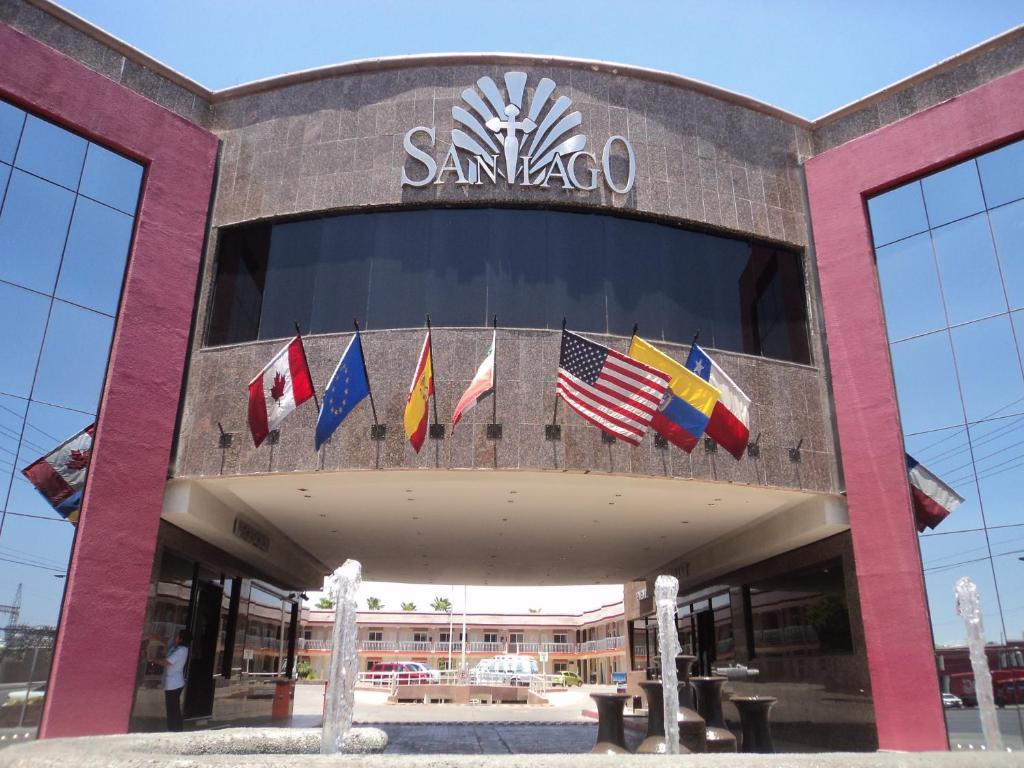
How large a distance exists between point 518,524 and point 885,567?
7692 mm

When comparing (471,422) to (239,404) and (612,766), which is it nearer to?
(239,404)

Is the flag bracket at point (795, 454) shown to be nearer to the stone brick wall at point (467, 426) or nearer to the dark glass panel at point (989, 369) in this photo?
the stone brick wall at point (467, 426)

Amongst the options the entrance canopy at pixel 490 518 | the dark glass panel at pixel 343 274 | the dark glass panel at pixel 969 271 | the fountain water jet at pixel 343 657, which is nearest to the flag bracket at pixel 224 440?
the entrance canopy at pixel 490 518

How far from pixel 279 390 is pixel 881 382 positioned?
11.2 meters

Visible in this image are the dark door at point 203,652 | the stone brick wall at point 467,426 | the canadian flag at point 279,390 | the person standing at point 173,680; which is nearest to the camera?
the canadian flag at point 279,390

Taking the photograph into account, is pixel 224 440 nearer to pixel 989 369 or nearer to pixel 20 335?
pixel 20 335

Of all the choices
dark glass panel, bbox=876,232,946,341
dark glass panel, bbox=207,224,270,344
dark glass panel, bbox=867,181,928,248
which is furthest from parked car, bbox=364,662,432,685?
dark glass panel, bbox=867,181,928,248

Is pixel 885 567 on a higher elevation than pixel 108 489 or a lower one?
lower

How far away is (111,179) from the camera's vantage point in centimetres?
1532

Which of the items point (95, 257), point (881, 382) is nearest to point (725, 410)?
point (881, 382)

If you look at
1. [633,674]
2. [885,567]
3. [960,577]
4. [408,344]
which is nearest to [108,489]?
[408,344]

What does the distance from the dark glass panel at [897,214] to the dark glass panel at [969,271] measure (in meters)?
0.60

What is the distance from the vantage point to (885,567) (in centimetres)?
1449

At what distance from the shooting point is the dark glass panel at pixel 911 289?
15.3 meters
